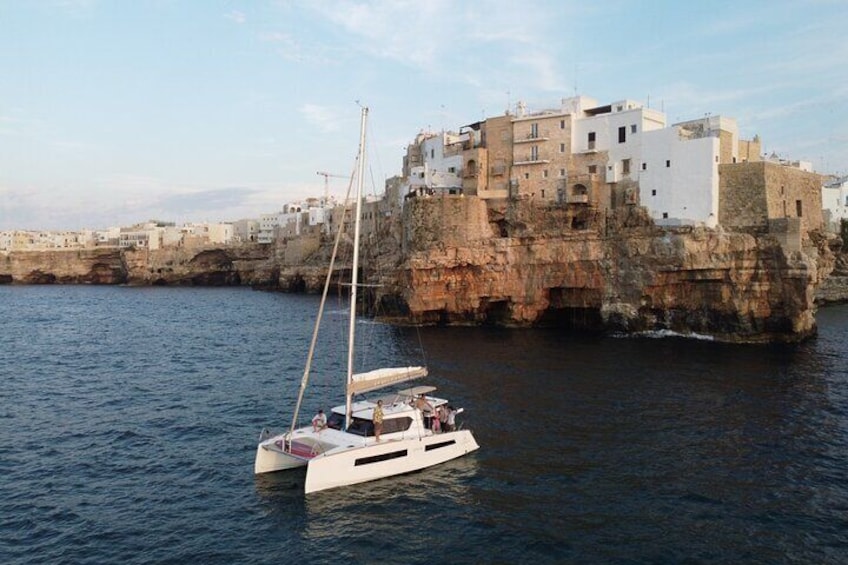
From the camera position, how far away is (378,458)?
22312 millimetres

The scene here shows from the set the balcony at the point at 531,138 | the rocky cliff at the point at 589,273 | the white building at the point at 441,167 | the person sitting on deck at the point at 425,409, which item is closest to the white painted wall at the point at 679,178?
the rocky cliff at the point at 589,273

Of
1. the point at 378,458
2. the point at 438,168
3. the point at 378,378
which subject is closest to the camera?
the point at 378,458

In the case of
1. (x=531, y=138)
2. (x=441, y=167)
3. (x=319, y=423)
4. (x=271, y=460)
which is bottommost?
(x=271, y=460)

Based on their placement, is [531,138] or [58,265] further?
[58,265]

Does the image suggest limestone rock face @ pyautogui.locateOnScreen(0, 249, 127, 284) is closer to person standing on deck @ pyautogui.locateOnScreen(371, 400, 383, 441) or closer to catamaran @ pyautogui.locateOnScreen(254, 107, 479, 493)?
catamaran @ pyautogui.locateOnScreen(254, 107, 479, 493)

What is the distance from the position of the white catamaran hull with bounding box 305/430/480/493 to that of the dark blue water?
0.46 meters

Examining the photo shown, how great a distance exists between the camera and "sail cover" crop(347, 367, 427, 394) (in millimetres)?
25281

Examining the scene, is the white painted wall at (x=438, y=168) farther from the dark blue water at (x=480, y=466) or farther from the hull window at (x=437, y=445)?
the hull window at (x=437, y=445)

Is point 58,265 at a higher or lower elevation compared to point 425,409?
higher

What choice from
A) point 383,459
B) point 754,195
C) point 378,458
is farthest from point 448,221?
point 378,458

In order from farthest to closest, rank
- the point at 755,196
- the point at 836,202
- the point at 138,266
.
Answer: the point at 138,266 < the point at 836,202 < the point at 755,196

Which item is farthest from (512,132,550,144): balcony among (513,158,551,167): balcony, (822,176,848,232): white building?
(822,176,848,232): white building

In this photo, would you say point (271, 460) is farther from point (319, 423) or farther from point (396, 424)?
point (396, 424)

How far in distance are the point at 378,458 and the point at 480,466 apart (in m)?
3.98
